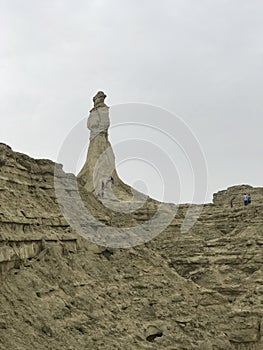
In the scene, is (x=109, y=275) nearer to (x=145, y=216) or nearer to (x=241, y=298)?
(x=241, y=298)

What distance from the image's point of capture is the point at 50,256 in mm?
15273

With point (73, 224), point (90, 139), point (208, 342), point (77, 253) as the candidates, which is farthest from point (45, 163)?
point (90, 139)

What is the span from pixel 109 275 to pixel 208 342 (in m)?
3.83

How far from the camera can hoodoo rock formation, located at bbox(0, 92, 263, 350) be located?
42.5 ft

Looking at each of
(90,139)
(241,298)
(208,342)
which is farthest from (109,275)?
(90,139)

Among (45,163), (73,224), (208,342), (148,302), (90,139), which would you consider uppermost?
(90,139)

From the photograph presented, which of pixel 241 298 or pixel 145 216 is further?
pixel 145 216

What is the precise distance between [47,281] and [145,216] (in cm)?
1427

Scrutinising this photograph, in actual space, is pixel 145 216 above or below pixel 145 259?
above

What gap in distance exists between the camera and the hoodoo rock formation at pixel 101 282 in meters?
12.9

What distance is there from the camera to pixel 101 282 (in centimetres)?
1645

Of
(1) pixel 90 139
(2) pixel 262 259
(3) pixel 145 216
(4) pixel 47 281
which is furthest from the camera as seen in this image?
(1) pixel 90 139

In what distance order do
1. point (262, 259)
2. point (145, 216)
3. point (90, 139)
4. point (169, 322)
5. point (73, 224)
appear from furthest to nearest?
point (90, 139)
point (145, 216)
point (262, 259)
point (73, 224)
point (169, 322)

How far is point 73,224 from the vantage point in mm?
17797
